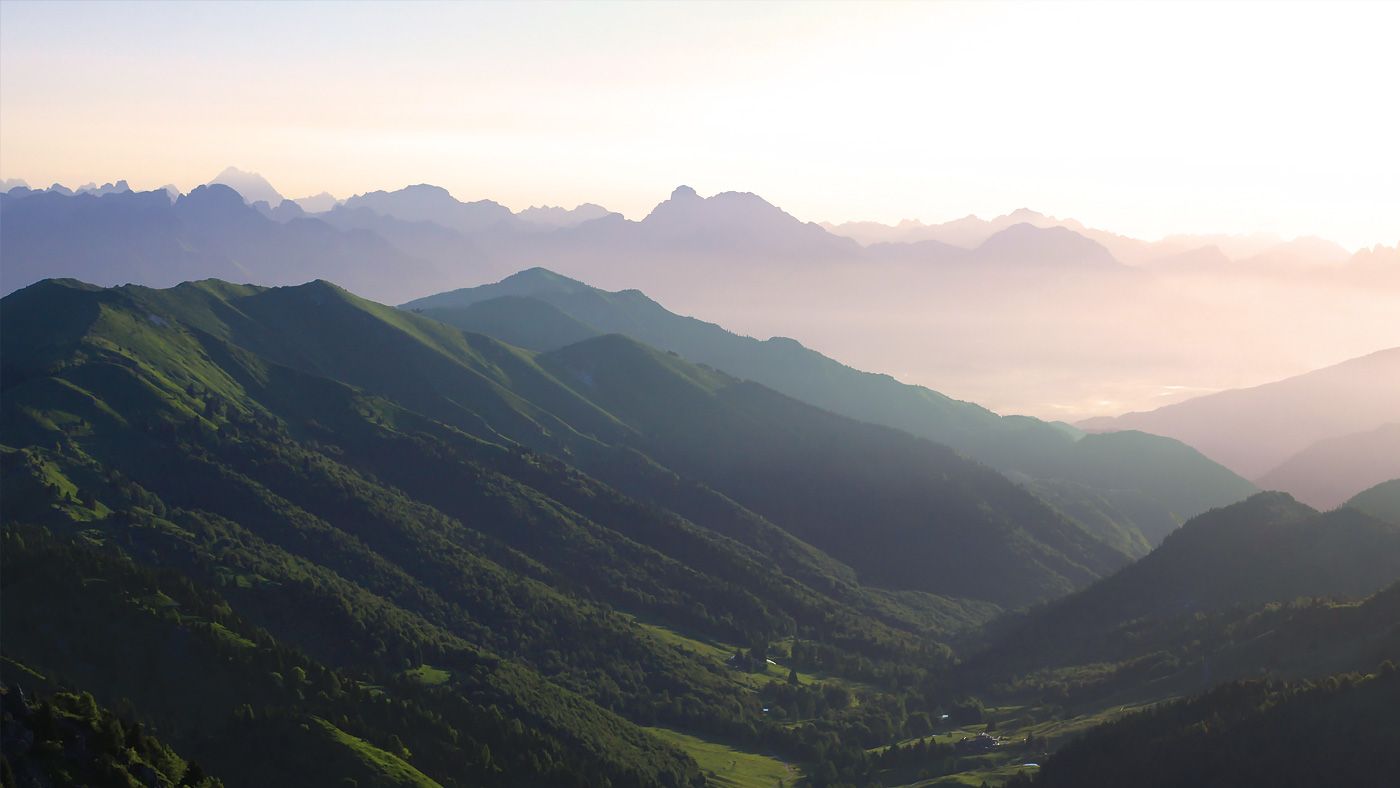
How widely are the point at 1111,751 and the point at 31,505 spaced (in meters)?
169

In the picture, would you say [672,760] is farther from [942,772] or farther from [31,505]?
[31,505]

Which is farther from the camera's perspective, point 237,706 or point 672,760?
point 672,760

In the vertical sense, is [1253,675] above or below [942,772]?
above

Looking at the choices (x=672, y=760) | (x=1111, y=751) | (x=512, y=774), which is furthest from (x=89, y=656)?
(x=1111, y=751)

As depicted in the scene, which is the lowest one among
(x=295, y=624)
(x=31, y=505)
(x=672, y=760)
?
(x=672, y=760)

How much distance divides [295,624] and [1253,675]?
14393 centimetres

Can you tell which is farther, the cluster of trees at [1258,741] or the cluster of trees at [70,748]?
the cluster of trees at [1258,741]

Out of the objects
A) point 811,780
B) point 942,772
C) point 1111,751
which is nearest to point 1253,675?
point 1111,751

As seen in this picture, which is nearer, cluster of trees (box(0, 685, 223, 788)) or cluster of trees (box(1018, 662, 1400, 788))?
cluster of trees (box(0, 685, 223, 788))

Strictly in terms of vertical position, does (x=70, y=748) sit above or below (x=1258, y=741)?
below

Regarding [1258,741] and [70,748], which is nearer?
→ [70,748]

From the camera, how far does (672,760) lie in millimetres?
193250

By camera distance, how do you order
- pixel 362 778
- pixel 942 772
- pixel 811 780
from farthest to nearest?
pixel 811 780 → pixel 942 772 → pixel 362 778

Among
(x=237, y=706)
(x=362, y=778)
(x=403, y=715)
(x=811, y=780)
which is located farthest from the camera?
(x=811, y=780)
